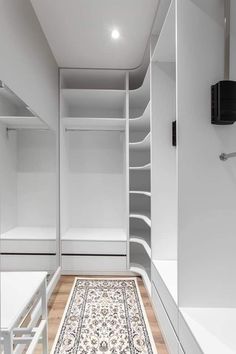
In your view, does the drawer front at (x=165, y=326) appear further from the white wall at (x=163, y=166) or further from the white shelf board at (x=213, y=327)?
the white wall at (x=163, y=166)

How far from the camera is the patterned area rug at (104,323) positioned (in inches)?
77.3

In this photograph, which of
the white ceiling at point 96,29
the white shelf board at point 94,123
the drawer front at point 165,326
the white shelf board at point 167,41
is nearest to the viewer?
the drawer front at point 165,326

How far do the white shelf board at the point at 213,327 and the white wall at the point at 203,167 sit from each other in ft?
0.30

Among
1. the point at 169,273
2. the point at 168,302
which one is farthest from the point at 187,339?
the point at 169,273

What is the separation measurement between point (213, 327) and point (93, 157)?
2960 millimetres

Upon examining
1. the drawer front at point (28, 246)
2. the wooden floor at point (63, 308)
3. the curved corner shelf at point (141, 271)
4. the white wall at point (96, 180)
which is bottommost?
the wooden floor at point (63, 308)

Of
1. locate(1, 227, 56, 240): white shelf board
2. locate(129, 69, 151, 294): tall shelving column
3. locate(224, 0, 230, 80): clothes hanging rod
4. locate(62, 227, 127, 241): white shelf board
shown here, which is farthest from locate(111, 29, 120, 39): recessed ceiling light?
locate(62, 227, 127, 241): white shelf board

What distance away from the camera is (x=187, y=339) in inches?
54.2

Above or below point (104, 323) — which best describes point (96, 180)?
above

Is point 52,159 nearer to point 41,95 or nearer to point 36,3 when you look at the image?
point 41,95

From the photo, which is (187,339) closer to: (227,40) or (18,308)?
(18,308)

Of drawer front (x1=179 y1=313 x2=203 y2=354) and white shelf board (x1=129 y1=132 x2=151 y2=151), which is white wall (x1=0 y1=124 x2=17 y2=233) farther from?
white shelf board (x1=129 y1=132 x2=151 y2=151)

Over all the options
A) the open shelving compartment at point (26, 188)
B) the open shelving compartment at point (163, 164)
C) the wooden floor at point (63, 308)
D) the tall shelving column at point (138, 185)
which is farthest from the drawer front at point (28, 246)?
the tall shelving column at point (138, 185)

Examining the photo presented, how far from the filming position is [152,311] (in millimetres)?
2523
